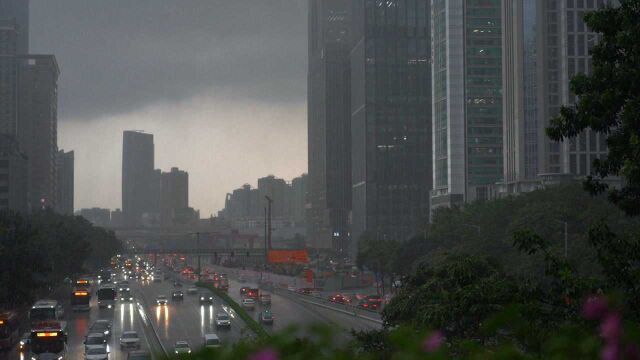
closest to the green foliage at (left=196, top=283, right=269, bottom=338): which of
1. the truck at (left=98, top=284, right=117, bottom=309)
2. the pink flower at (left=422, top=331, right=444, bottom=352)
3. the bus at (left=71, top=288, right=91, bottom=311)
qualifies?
the truck at (left=98, top=284, right=117, bottom=309)

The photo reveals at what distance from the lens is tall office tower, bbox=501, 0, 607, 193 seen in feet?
398

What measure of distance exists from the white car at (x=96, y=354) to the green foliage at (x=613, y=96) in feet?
113

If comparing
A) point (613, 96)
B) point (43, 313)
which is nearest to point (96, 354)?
point (43, 313)

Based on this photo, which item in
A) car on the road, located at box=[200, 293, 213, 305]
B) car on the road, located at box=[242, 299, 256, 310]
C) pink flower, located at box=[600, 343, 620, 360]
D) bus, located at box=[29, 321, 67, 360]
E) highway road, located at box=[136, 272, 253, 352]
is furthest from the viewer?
car on the road, located at box=[200, 293, 213, 305]

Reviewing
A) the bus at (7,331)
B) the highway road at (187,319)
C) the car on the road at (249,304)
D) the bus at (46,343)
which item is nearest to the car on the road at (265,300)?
the car on the road at (249,304)

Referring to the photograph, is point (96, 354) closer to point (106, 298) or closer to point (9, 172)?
point (106, 298)

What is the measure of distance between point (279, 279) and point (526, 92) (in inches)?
2052

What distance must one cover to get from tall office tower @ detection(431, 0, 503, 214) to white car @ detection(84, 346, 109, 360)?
104m

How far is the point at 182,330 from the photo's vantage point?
68.8m

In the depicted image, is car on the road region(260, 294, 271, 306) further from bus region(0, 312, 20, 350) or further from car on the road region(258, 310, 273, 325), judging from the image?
bus region(0, 312, 20, 350)

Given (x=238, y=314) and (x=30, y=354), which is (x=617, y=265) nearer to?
(x=30, y=354)

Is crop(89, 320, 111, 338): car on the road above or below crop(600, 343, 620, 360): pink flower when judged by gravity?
below

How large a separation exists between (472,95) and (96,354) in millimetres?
108863

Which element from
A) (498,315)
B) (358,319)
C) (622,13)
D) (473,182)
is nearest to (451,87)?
(473,182)
